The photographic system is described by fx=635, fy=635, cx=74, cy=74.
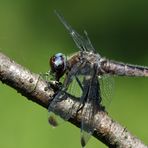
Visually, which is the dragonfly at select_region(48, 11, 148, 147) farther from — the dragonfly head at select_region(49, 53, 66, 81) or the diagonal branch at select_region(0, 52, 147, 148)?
the diagonal branch at select_region(0, 52, 147, 148)

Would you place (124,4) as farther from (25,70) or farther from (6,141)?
(25,70)

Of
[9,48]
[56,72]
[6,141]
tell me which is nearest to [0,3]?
[9,48]

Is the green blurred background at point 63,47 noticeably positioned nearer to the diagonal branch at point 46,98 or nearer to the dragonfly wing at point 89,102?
the dragonfly wing at point 89,102

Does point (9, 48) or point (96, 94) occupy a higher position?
point (9, 48)

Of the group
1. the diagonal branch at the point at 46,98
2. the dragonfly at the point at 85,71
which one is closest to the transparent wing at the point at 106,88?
the dragonfly at the point at 85,71

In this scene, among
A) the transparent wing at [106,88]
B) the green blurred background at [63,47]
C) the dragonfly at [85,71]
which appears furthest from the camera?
the green blurred background at [63,47]

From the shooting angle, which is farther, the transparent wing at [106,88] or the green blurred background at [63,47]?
the green blurred background at [63,47]

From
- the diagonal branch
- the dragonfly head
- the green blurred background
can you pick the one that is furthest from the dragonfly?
A: the green blurred background
